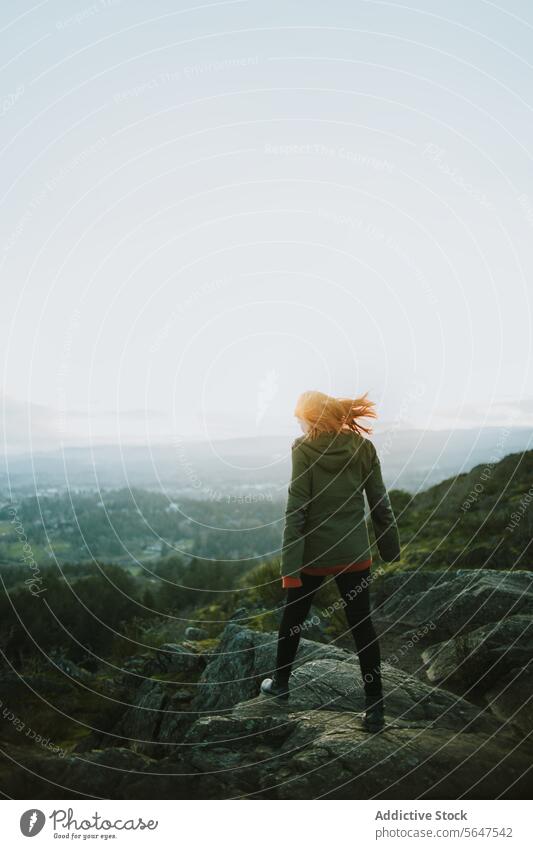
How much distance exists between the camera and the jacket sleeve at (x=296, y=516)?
4875mm

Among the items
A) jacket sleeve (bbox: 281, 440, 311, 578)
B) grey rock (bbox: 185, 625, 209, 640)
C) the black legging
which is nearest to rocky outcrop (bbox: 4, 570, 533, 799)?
the black legging

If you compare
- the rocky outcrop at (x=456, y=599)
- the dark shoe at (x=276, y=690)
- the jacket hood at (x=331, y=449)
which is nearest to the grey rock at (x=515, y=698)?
the rocky outcrop at (x=456, y=599)

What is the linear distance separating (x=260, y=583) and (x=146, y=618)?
2.41 metres

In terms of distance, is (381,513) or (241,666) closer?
(381,513)

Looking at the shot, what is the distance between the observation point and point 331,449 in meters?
5.08

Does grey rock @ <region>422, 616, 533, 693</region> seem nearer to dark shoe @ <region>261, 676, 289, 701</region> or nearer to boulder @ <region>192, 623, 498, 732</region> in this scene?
boulder @ <region>192, 623, 498, 732</region>

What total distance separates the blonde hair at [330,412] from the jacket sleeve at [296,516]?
30cm

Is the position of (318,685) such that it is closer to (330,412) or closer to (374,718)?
(374,718)

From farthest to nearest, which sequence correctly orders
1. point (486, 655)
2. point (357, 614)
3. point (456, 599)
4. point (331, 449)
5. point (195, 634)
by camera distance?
point (195, 634), point (456, 599), point (486, 655), point (331, 449), point (357, 614)

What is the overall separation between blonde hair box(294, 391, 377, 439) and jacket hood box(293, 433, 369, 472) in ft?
0.19

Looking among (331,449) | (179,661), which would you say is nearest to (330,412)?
(331,449)

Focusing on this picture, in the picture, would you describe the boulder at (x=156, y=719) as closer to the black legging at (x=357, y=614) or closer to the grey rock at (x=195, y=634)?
the black legging at (x=357, y=614)

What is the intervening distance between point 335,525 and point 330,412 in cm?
96
